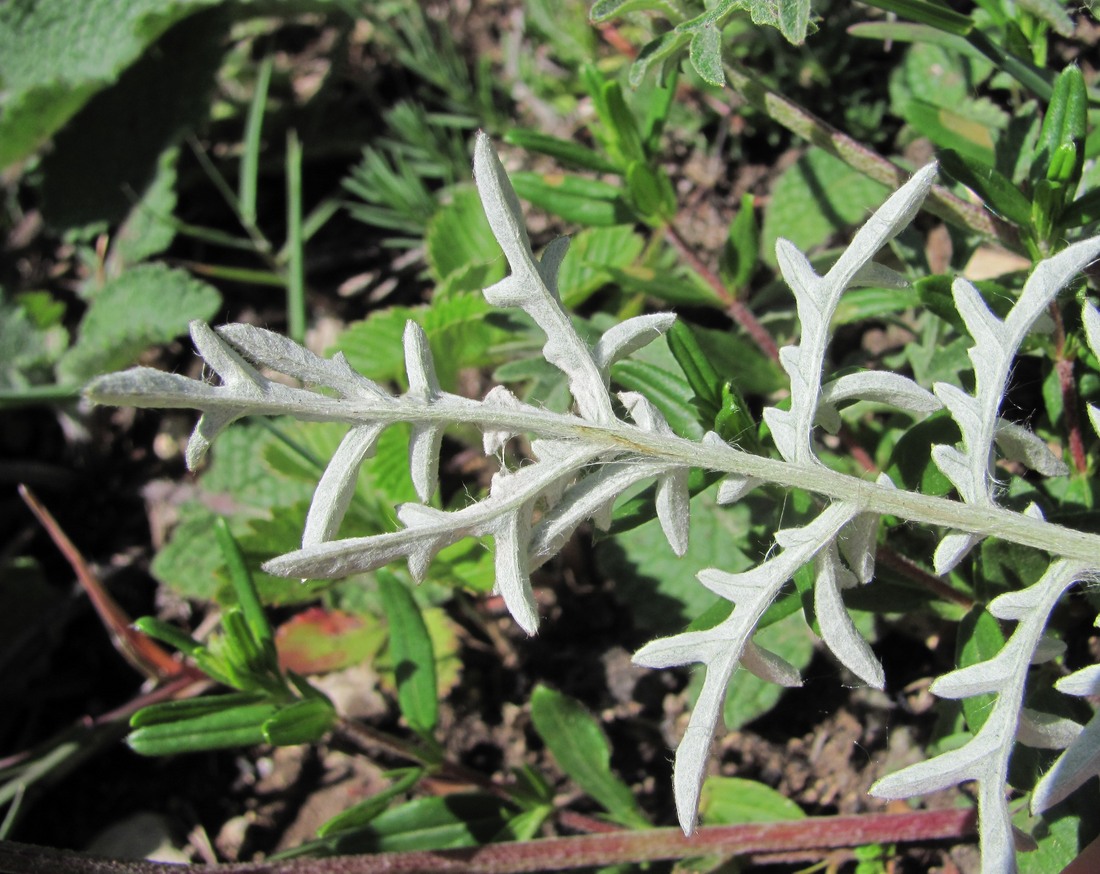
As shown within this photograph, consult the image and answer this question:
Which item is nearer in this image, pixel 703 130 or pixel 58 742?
pixel 58 742

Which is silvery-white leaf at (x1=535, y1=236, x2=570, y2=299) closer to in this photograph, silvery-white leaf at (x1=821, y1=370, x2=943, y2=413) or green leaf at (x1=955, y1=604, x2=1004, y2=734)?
silvery-white leaf at (x1=821, y1=370, x2=943, y2=413)

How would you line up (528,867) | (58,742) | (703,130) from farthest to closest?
(703,130) < (58,742) < (528,867)

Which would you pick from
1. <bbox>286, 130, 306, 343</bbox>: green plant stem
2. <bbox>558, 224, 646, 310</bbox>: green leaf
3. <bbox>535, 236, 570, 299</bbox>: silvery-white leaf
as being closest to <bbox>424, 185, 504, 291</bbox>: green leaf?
<bbox>558, 224, 646, 310</bbox>: green leaf

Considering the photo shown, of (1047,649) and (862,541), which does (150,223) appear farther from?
(1047,649)

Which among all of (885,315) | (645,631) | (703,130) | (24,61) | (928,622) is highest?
(24,61)

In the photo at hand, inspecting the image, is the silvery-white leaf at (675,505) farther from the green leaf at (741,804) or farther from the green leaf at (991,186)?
the green leaf at (741,804)

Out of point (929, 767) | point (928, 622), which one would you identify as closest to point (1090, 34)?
point (928, 622)

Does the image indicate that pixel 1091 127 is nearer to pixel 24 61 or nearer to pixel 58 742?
pixel 58 742

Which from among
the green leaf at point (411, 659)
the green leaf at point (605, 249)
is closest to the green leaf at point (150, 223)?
the green leaf at point (605, 249)
